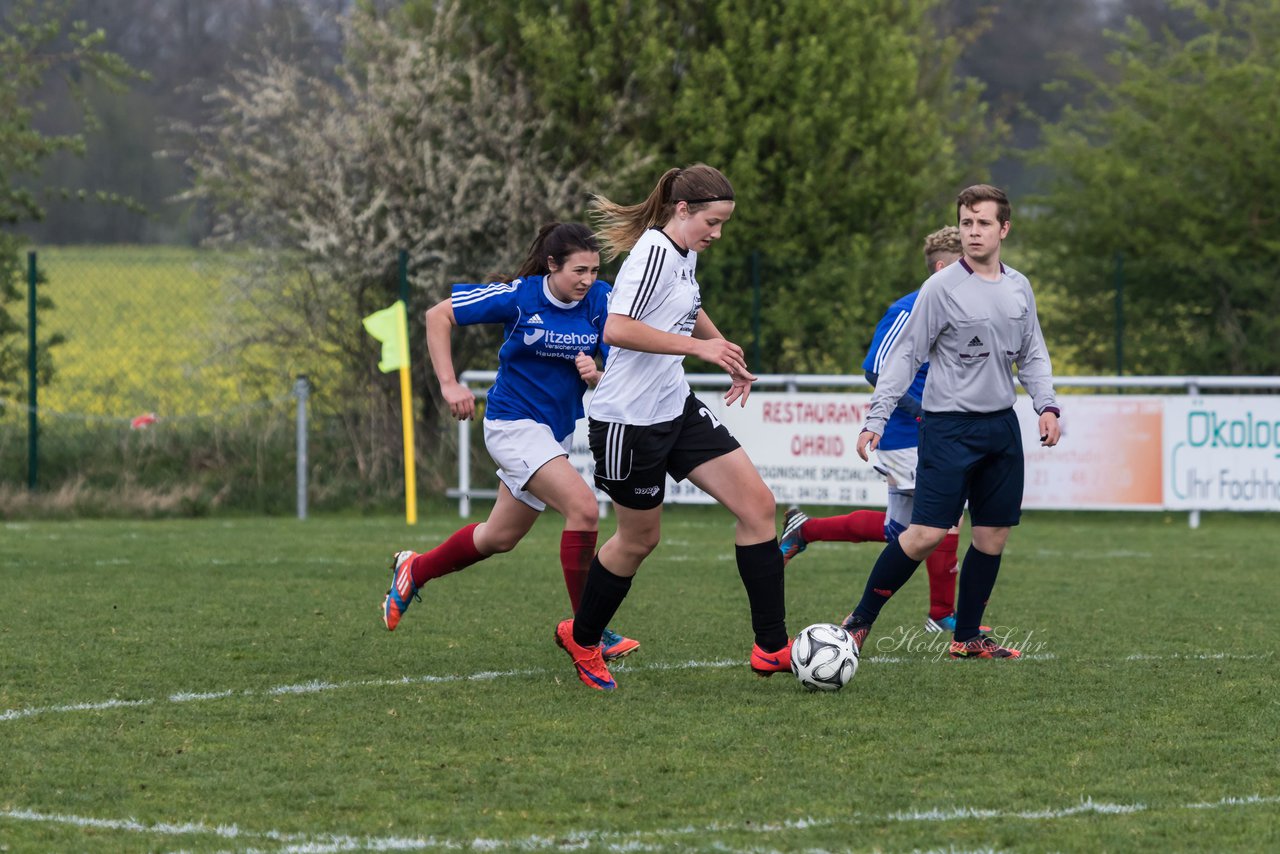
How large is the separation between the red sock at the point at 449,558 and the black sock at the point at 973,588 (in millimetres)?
1916

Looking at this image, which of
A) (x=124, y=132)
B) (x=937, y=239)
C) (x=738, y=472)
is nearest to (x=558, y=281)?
(x=738, y=472)

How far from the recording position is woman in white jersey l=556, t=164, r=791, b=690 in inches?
241

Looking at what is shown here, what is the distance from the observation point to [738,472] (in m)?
6.30

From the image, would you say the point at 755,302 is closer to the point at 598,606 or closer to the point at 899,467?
the point at 899,467

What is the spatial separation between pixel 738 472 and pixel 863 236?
12482 millimetres

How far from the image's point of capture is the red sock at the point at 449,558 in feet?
24.3

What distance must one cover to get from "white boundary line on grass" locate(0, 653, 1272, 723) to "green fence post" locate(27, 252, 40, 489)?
10.6 m

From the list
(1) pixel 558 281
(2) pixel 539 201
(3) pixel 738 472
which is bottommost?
(3) pixel 738 472

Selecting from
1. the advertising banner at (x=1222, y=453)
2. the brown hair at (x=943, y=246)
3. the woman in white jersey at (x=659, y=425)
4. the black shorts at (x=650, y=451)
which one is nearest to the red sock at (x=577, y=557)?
the woman in white jersey at (x=659, y=425)

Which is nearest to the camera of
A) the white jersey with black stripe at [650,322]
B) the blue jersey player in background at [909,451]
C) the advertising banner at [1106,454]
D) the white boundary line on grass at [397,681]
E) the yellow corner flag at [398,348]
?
the white boundary line on grass at [397,681]

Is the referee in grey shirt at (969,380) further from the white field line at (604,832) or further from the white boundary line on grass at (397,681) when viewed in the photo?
the white field line at (604,832)

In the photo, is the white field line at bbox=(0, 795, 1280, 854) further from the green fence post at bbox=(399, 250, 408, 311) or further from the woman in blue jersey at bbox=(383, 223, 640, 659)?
the green fence post at bbox=(399, 250, 408, 311)

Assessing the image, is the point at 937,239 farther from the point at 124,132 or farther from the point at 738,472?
the point at 124,132

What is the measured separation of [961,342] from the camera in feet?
22.0
